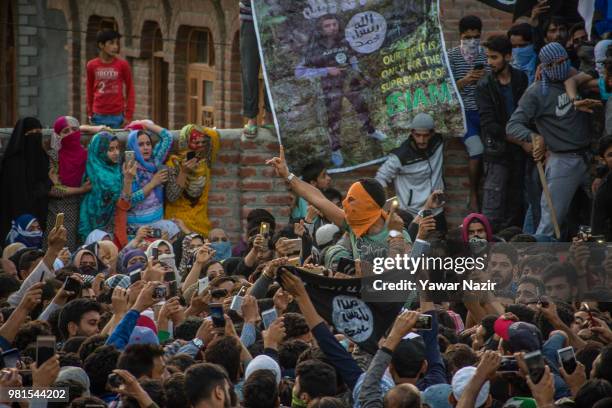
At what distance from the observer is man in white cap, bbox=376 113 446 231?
16.2 meters

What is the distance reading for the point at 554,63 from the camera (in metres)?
15.2

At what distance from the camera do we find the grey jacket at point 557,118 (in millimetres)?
15367

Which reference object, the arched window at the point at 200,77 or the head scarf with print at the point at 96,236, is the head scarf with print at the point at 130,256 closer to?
the head scarf with print at the point at 96,236

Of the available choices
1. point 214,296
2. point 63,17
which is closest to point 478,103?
point 214,296

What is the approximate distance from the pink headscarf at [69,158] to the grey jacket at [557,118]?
155 inches

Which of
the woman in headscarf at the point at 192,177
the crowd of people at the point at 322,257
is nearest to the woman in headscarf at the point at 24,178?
the crowd of people at the point at 322,257

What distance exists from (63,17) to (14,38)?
1.10 meters

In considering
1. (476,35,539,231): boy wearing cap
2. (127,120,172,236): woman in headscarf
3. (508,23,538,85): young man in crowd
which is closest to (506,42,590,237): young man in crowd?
(476,35,539,231): boy wearing cap

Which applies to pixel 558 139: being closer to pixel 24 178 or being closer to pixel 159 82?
pixel 24 178

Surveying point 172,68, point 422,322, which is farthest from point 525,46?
point 172,68

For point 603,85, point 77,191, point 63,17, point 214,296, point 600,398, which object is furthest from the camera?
point 63,17

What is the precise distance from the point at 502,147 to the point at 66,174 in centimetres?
383

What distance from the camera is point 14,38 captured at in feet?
96.8

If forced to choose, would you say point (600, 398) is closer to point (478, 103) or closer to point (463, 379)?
point (463, 379)
